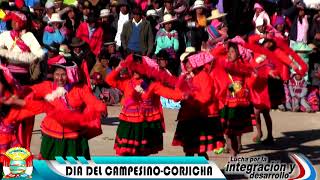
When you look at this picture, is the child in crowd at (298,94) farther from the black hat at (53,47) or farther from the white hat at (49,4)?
the white hat at (49,4)

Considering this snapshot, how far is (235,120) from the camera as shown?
1487 centimetres

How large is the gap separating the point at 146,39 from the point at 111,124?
308 cm

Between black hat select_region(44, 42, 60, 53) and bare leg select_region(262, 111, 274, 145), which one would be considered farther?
black hat select_region(44, 42, 60, 53)

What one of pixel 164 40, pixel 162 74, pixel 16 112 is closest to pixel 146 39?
pixel 164 40

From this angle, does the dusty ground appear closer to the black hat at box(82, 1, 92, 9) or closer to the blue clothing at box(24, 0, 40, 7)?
the black hat at box(82, 1, 92, 9)

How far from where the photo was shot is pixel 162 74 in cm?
1302

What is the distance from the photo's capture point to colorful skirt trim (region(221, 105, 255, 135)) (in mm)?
14852

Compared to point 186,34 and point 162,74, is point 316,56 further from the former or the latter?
point 162,74

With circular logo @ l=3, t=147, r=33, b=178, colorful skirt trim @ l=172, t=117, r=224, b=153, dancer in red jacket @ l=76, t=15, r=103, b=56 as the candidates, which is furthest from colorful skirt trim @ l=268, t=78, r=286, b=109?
circular logo @ l=3, t=147, r=33, b=178

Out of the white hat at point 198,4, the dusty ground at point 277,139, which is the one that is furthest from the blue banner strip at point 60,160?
the white hat at point 198,4

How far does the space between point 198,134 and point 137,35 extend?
6979 mm

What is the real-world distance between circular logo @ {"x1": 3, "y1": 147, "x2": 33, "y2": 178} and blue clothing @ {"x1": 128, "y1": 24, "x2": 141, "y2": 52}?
872cm

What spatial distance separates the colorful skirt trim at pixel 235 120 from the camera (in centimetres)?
1485

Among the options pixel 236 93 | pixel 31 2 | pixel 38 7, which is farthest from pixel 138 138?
pixel 31 2
